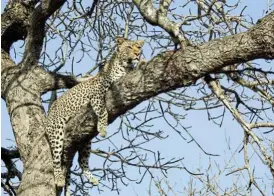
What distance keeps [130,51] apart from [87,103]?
0.88 metres

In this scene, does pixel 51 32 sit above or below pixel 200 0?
above

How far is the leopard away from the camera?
5516 millimetres

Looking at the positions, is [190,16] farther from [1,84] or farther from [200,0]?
[1,84]

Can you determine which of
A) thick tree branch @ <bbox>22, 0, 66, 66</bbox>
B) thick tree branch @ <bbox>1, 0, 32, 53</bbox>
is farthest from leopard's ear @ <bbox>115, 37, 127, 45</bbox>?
thick tree branch @ <bbox>1, 0, 32, 53</bbox>

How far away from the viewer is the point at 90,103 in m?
5.57

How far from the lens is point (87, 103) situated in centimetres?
573

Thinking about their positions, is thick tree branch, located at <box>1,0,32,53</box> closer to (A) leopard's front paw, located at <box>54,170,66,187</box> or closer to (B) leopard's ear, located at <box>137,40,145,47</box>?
(B) leopard's ear, located at <box>137,40,145,47</box>

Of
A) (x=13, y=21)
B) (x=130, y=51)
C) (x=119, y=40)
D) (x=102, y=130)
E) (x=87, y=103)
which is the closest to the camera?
(x=102, y=130)

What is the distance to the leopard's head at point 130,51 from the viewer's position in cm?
634

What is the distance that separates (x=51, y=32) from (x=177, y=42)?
3.10 metres

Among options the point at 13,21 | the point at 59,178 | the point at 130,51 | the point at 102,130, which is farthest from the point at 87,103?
the point at 13,21

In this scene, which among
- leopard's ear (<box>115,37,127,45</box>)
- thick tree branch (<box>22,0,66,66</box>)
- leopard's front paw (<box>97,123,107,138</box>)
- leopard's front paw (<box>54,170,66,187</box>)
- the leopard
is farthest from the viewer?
leopard's ear (<box>115,37,127,45</box>)

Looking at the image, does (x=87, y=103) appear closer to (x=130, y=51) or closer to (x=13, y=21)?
(x=130, y=51)

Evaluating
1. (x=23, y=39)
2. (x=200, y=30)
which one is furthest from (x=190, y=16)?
(x=23, y=39)
